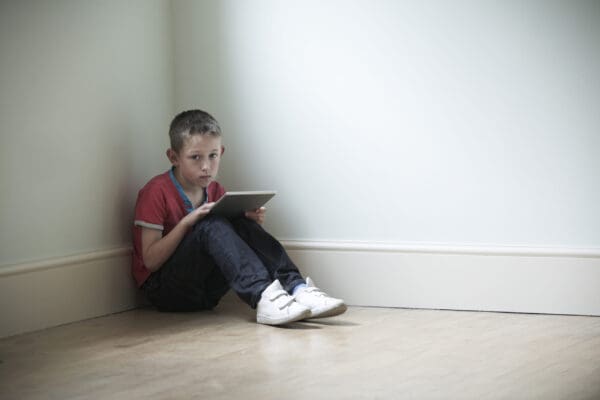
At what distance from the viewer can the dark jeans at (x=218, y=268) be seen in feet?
7.32

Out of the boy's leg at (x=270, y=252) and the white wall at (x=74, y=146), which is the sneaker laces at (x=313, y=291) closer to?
the boy's leg at (x=270, y=252)

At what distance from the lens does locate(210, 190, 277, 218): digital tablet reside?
2229 mm

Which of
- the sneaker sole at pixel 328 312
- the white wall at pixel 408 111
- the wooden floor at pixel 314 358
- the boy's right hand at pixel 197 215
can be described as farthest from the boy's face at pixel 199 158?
the sneaker sole at pixel 328 312

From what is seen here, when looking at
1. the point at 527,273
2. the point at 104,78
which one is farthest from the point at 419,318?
the point at 104,78

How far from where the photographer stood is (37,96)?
7.15 feet

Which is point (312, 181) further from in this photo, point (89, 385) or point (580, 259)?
point (89, 385)

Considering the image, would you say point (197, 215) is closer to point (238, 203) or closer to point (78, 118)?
point (238, 203)

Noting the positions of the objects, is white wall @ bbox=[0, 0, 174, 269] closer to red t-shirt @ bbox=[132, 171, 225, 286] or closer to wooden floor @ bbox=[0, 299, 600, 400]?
red t-shirt @ bbox=[132, 171, 225, 286]

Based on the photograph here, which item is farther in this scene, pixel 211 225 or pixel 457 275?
pixel 457 275

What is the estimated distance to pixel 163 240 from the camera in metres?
2.33

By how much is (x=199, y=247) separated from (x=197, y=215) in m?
0.08

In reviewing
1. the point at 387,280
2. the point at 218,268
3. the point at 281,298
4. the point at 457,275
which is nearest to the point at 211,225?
the point at 218,268

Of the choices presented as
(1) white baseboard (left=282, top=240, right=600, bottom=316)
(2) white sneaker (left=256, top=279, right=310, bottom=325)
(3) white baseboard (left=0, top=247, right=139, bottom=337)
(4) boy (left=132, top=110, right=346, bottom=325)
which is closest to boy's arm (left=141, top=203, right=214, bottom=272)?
(4) boy (left=132, top=110, right=346, bottom=325)

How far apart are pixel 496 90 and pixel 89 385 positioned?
4.28ft
